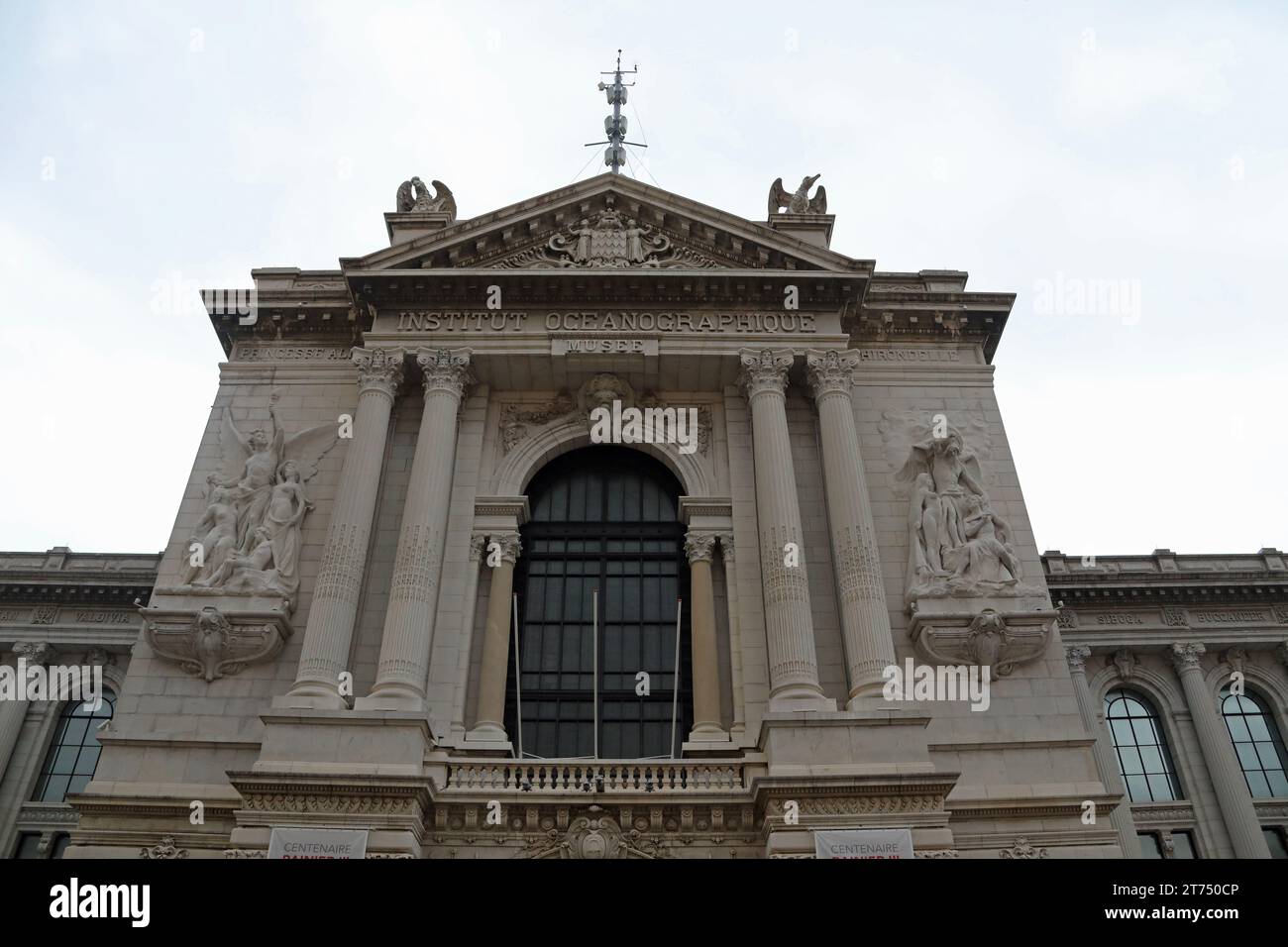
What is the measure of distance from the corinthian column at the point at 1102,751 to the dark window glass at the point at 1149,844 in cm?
52

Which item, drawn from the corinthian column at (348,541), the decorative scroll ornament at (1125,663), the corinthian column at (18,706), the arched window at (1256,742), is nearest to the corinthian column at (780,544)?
the corinthian column at (348,541)

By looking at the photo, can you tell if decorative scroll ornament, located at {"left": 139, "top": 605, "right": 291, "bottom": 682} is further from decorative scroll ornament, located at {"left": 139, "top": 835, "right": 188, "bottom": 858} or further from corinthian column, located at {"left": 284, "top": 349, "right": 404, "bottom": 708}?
decorative scroll ornament, located at {"left": 139, "top": 835, "right": 188, "bottom": 858}

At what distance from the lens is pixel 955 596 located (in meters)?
22.1

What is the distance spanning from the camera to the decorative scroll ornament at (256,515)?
22.2 metres

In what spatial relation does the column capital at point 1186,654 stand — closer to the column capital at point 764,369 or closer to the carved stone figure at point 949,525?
the carved stone figure at point 949,525

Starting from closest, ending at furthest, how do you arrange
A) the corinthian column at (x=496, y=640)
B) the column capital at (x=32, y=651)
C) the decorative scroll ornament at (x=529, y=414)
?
the corinthian column at (x=496, y=640), the decorative scroll ornament at (x=529, y=414), the column capital at (x=32, y=651)

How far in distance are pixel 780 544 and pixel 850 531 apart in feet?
5.42

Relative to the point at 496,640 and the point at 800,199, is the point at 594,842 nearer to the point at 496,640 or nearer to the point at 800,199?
the point at 496,640

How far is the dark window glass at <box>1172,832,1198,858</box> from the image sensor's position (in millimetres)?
33531

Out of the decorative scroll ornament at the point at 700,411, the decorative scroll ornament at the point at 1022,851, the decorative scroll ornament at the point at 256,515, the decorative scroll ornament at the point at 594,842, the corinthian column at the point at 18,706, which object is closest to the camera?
the decorative scroll ornament at the point at 594,842

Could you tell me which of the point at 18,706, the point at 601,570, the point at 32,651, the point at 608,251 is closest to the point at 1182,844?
the point at 601,570

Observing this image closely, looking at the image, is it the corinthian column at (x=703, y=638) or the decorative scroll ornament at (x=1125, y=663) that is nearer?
the corinthian column at (x=703, y=638)

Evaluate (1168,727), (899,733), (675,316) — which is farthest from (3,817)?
(1168,727)

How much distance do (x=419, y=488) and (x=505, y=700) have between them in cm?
520
